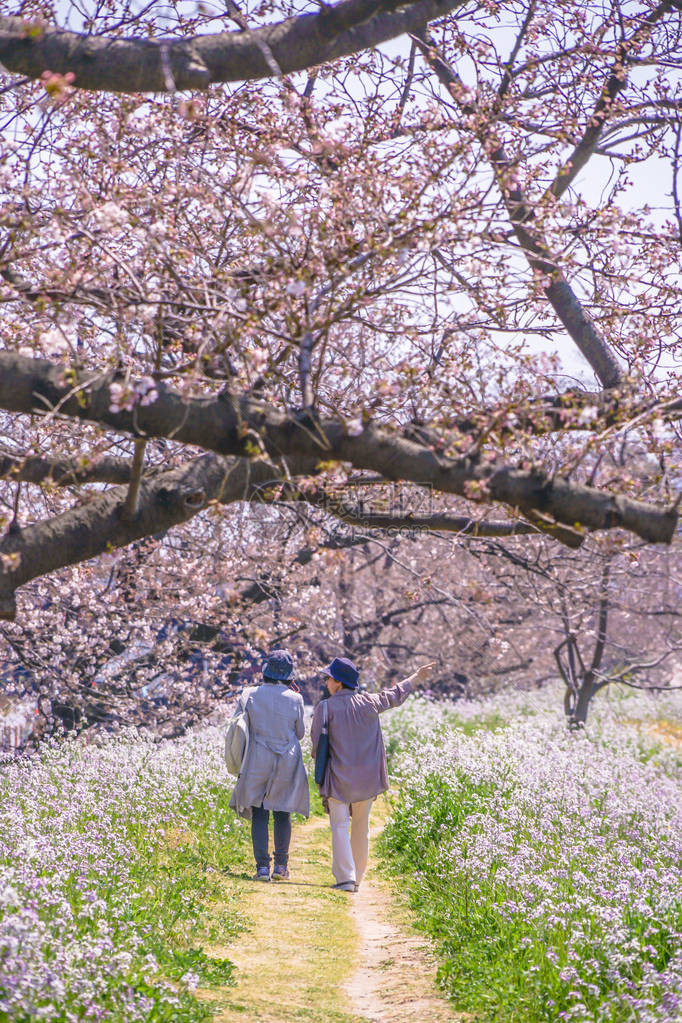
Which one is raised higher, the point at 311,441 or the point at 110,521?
the point at 311,441


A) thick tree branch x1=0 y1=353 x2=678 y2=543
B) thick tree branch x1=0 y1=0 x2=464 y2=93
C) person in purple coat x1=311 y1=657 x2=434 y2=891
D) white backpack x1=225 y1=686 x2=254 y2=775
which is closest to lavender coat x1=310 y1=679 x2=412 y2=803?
person in purple coat x1=311 y1=657 x2=434 y2=891

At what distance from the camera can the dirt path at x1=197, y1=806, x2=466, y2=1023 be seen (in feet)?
18.3

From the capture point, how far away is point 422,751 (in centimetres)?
1320

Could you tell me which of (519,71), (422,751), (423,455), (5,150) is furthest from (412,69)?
(422,751)

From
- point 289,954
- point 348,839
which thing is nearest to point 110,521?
point 289,954

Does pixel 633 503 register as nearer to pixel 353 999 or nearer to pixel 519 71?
pixel 353 999

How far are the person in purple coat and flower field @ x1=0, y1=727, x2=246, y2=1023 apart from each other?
3.85ft

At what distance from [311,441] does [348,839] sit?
18.3 ft

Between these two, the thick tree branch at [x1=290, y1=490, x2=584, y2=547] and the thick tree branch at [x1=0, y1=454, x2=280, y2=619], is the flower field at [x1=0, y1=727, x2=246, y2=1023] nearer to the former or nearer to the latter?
the thick tree branch at [x1=0, y1=454, x2=280, y2=619]

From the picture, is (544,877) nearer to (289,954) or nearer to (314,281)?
(289,954)

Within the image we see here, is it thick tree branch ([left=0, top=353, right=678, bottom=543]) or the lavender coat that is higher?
thick tree branch ([left=0, top=353, right=678, bottom=543])

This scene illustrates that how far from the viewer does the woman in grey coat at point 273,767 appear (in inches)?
360

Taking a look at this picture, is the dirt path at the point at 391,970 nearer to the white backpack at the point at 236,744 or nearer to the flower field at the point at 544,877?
the flower field at the point at 544,877

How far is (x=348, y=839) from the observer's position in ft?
28.9
